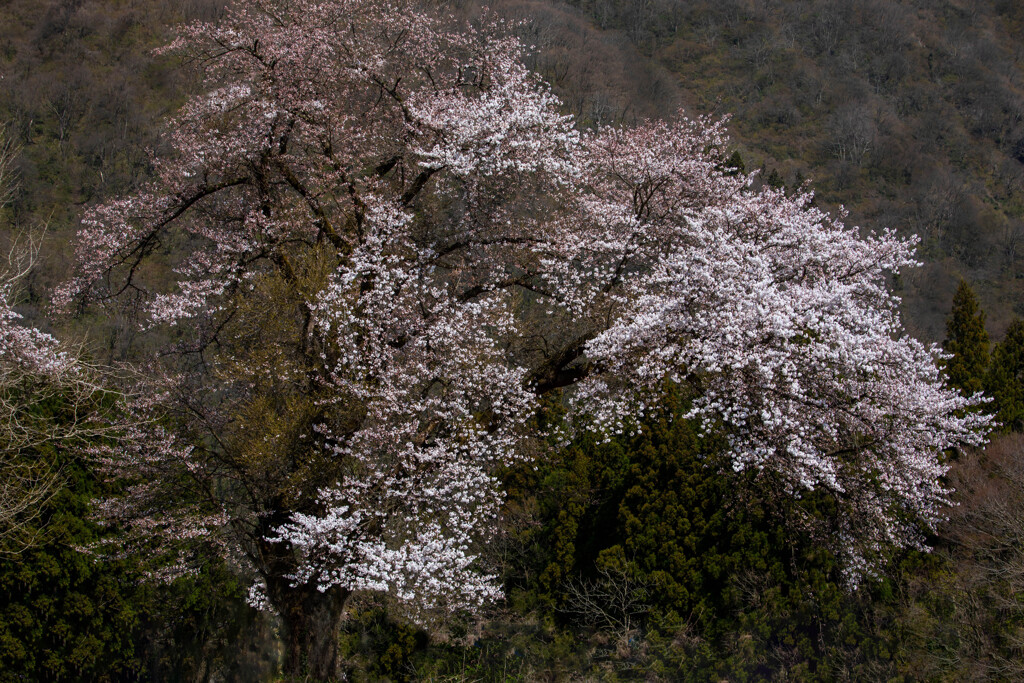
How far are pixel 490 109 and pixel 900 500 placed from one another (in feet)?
22.3

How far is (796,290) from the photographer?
7379mm

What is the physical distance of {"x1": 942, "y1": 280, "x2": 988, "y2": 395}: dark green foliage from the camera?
16.3 metres

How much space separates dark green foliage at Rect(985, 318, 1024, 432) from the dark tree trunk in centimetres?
1320

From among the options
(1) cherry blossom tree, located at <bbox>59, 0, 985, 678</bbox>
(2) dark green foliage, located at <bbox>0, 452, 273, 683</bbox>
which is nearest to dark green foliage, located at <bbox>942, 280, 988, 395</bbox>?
(1) cherry blossom tree, located at <bbox>59, 0, 985, 678</bbox>

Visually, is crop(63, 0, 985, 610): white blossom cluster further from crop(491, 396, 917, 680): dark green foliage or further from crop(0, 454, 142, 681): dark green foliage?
crop(0, 454, 142, 681): dark green foliage

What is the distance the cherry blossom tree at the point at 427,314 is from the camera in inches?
298

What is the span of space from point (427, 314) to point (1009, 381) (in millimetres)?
13941

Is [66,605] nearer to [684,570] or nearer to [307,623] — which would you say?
[307,623]

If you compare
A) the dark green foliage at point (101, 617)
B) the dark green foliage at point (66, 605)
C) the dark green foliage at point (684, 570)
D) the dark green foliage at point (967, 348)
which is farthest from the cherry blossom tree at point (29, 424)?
the dark green foliage at point (967, 348)

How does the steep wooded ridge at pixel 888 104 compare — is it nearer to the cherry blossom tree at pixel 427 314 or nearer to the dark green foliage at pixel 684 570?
the dark green foliage at pixel 684 570

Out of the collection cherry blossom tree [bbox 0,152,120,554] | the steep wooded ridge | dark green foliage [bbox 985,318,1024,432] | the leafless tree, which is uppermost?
the steep wooded ridge

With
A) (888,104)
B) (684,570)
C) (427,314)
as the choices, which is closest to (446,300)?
(427,314)

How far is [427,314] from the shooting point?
8.70 m

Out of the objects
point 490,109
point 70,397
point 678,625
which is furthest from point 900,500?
point 70,397
